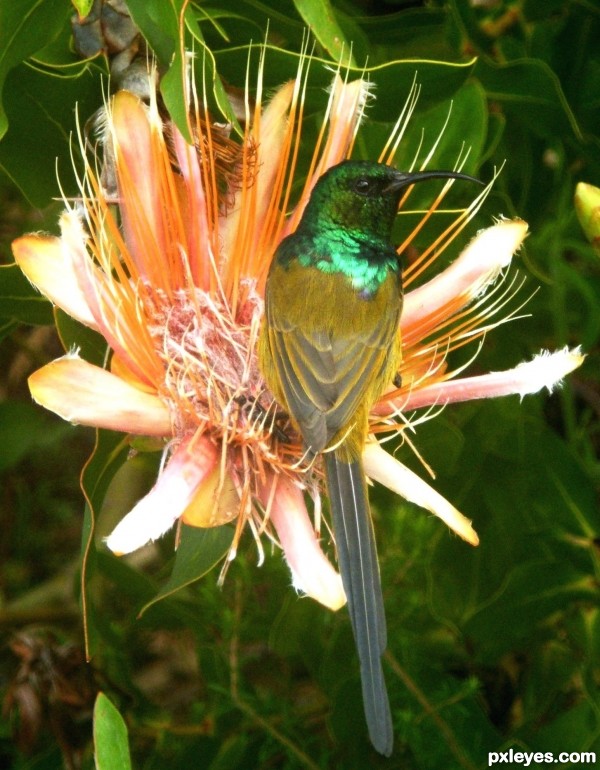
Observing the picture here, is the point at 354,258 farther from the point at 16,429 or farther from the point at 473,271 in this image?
the point at 16,429

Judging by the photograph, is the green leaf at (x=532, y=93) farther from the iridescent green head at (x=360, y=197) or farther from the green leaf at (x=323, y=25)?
the green leaf at (x=323, y=25)

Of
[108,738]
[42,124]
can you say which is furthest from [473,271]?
[108,738]

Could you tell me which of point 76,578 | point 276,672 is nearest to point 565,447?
point 276,672

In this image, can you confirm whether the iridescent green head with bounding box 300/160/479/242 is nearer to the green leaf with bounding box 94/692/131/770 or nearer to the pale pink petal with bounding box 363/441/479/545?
the pale pink petal with bounding box 363/441/479/545

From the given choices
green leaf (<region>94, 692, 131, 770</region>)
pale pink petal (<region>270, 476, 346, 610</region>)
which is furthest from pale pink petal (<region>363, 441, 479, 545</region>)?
green leaf (<region>94, 692, 131, 770</region>)

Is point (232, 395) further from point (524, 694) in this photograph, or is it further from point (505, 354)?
point (524, 694)

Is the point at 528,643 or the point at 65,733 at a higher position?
the point at 528,643
